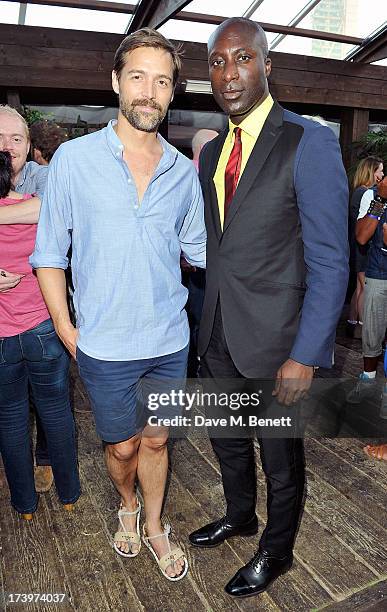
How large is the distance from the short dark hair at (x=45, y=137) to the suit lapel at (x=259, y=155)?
1652 millimetres

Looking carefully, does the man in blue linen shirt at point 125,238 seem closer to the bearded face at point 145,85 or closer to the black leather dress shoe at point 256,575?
the bearded face at point 145,85

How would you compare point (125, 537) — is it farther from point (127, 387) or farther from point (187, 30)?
point (187, 30)

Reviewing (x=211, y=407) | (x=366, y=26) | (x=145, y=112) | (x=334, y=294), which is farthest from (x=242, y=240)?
(x=366, y=26)

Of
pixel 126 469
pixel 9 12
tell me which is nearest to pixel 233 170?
pixel 126 469

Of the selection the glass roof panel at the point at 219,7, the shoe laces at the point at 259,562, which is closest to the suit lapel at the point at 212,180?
the shoe laces at the point at 259,562

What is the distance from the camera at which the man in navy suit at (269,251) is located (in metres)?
1.66

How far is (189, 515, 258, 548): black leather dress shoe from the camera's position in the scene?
2.25 metres

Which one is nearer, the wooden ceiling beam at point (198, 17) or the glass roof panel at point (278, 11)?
the wooden ceiling beam at point (198, 17)

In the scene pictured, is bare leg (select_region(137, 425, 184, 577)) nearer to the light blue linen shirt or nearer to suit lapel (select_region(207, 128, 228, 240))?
the light blue linen shirt

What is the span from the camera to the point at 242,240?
176 centimetres

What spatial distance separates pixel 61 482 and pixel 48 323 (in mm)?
841

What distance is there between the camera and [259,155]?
1.73 meters

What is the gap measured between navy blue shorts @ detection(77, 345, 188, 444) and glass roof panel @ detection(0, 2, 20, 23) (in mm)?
5927

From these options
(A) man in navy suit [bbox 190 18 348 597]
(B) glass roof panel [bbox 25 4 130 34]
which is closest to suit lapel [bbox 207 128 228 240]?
(A) man in navy suit [bbox 190 18 348 597]
